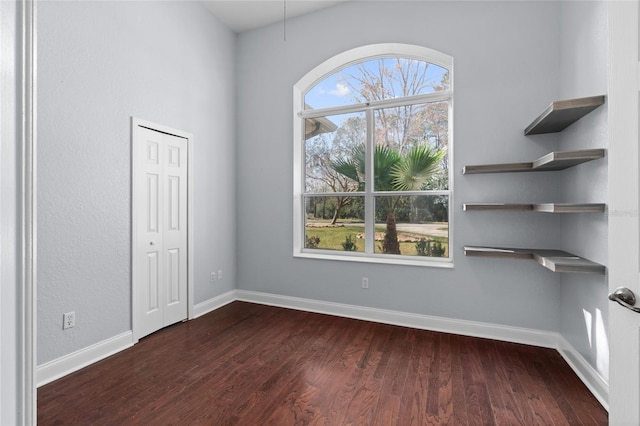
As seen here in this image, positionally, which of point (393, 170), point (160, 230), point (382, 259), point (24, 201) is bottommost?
point (382, 259)

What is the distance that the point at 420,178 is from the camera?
3408 millimetres

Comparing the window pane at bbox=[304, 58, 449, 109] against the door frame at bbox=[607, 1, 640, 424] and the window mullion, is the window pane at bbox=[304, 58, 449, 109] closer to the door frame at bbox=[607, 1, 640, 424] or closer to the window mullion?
the window mullion

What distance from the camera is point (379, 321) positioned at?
3.35 metres

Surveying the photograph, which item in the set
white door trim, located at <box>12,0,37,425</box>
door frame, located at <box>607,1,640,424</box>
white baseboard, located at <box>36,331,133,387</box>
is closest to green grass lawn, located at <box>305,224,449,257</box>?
white baseboard, located at <box>36,331,133,387</box>

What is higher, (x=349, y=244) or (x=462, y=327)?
(x=349, y=244)

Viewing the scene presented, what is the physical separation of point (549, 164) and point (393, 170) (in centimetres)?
150

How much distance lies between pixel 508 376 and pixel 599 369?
1.77 ft

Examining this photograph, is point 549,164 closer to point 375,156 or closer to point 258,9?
point 375,156

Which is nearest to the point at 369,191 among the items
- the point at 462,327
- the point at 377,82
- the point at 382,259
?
the point at 382,259

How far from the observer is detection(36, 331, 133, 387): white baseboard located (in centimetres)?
218

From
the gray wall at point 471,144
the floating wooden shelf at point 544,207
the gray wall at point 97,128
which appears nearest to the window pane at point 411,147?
the gray wall at point 471,144

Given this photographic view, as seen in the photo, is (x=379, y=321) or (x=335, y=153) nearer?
(x=379, y=321)

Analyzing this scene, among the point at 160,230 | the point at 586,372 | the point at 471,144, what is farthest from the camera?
the point at 160,230

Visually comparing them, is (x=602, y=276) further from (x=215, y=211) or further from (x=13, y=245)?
(x=215, y=211)
